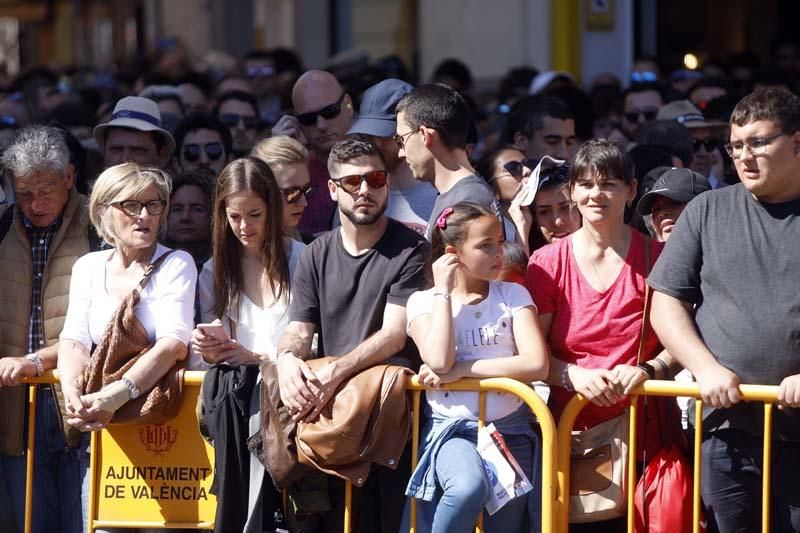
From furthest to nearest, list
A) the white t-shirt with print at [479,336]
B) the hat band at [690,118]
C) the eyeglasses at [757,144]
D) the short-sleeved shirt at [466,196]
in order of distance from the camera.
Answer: the hat band at [690,118] < the short-sleeved shirt at [466,196] < the white t-shirt with print at [479,336] < the eyeglasses at [757,144]

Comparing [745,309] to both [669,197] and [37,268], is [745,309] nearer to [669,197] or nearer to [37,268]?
[669,197]

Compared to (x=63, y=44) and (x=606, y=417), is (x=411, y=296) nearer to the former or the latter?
(x=606, y=417)

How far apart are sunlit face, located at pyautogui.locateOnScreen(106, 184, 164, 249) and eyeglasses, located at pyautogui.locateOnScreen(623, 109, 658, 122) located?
14.2ft

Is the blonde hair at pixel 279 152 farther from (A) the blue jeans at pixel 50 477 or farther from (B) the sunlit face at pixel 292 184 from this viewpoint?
(A) the blue jeans at pixel 50 477

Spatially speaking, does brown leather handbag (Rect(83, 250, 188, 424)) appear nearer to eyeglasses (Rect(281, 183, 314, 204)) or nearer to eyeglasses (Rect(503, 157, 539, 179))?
eyeglasses (Rect(281, 183, 314, 204))

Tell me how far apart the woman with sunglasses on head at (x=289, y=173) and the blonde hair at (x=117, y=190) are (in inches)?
24.3

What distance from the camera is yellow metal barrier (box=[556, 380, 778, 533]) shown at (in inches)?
196

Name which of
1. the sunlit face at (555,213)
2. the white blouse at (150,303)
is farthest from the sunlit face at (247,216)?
the sunlit face at (555,213)

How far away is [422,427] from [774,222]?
158 cm

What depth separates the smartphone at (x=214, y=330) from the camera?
5.58m

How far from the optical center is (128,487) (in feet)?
19.3

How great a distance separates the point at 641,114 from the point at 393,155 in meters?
3.13

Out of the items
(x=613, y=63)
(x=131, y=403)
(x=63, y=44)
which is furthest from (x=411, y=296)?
(x=63, y=44)

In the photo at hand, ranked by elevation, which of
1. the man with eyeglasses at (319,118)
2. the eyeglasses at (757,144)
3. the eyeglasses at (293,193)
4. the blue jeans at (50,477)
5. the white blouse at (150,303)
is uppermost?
the man with eyeglasses at (319,118)
